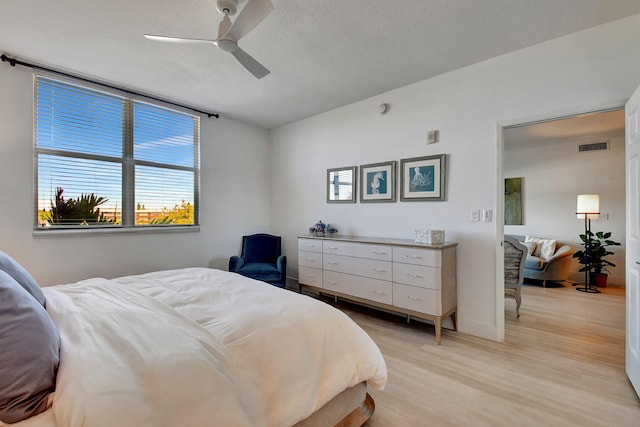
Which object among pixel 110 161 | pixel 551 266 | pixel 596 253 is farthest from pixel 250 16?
pixel 596 253

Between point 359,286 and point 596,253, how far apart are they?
169 inches

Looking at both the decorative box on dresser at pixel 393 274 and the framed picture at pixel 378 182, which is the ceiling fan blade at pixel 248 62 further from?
the decorative box on dresser at pixel 393 274

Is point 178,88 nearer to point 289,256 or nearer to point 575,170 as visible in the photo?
point 289,256

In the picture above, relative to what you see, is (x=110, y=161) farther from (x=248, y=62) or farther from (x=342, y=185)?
(x=342, y=185)

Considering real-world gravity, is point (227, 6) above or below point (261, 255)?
above

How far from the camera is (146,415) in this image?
81 centimetres

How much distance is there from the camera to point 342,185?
13.2 ft

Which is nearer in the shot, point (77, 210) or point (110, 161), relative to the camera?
point (77, 210)

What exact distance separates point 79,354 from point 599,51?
12.3 feet

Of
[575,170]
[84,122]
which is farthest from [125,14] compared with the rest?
[575,170]

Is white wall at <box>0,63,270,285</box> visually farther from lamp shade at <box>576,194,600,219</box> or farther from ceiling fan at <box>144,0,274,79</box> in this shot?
lamp shade at <box>576,194,600,219</box>

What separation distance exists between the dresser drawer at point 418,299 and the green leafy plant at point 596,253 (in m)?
3.74

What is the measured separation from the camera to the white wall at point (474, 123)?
2.32 metres

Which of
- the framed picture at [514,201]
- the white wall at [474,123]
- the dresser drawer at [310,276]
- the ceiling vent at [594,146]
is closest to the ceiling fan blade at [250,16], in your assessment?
the white wall at [474,123]
